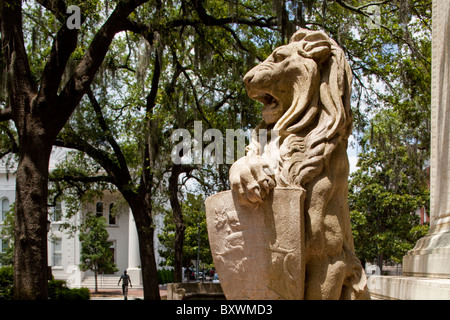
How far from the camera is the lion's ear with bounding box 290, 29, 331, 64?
14.6ft

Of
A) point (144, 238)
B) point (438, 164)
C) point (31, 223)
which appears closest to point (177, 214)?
point (144, 238)

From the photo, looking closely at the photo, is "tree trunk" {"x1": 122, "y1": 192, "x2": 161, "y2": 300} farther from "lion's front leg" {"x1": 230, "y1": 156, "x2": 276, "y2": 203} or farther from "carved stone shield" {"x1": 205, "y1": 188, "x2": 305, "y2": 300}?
"lion's front leg" {"x1": 230, "y1": 156, "x2": 276, "y2": 203}

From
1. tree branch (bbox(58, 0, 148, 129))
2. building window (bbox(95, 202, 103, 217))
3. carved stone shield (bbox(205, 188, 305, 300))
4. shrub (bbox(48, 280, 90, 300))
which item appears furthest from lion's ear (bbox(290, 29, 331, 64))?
building window (bbox(95, 202, 103, 217))

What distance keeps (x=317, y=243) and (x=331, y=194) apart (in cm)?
40

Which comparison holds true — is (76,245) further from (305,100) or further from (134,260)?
(305,100)

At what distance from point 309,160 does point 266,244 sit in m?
0.71

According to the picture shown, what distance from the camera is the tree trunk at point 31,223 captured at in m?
10.1

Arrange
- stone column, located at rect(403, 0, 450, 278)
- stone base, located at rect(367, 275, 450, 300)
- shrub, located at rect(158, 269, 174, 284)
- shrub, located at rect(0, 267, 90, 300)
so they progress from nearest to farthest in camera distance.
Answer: stone base, located at rect(367, 275, 450, 300) → stone column, located at rect(403, 0, 450, 278) → shrub, located at rect(0, 267, 90, 300) → shrub, located at rect(158, 269, 174, 284)

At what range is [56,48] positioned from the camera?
11758 millimetres

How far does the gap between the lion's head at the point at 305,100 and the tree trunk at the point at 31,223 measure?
7.07 metres

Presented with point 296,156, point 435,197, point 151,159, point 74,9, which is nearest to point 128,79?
point 151,159

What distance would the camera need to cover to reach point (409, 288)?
5688mm
